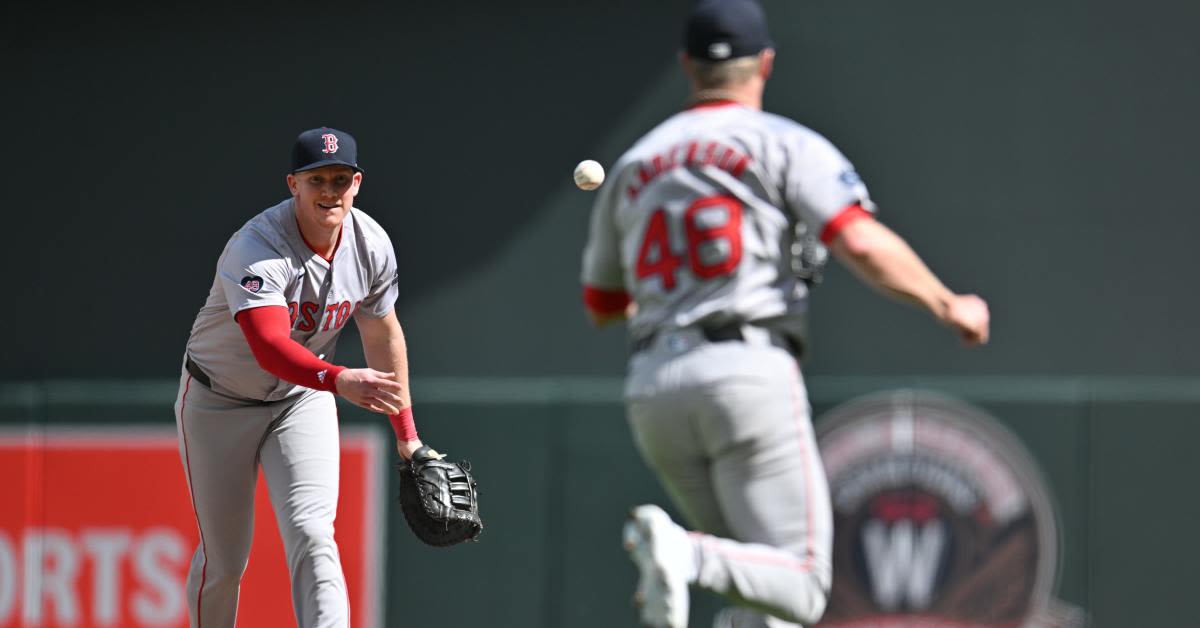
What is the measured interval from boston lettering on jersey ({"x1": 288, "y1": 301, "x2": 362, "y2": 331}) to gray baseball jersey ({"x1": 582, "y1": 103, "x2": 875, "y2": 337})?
1.18 m

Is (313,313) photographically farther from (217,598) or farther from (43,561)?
(43,561)

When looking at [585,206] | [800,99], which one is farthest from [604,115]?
[800,99]

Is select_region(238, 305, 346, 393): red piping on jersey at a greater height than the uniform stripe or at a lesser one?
greater

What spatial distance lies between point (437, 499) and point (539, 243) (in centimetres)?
449

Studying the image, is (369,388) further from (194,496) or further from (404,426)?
(194,496)

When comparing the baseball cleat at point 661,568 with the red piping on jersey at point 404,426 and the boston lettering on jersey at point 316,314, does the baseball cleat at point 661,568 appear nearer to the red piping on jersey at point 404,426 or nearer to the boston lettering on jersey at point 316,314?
the boston lettering on jersey at point 316,314

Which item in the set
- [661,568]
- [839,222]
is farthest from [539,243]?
[661,568]

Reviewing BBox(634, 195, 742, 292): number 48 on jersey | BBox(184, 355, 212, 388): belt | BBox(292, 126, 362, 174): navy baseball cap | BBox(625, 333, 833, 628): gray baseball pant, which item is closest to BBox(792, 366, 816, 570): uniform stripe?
BBox(625, 333, 833, 628): gray baseball pant

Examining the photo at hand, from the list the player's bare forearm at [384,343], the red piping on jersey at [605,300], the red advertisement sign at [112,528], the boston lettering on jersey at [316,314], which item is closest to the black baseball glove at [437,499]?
the player's bare forearm at [384,343]

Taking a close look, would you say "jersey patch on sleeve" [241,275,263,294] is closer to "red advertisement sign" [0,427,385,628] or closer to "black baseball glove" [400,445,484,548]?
"black baseball glove" [400,445,484,548]

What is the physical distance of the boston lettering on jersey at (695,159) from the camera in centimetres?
353

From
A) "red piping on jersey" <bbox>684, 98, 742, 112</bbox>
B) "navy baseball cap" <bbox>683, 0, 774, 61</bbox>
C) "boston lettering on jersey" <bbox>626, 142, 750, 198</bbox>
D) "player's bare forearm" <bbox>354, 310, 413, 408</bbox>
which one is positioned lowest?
"player's bare forearm" <bbox>354, 310, 413, 408</bbox>

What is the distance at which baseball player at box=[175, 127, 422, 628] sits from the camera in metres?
4.36

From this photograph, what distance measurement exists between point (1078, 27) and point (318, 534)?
5.77 metres
